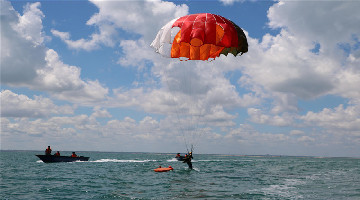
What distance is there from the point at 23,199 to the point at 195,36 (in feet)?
42.5

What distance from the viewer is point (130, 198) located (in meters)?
16.9

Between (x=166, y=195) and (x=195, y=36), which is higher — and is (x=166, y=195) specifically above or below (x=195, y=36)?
below

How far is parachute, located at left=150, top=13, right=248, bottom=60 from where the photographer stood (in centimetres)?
1680

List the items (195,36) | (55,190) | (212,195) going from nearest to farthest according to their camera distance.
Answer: (195,36) < (212,195) < (55,190)

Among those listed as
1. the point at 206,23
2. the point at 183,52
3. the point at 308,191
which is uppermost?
the point at 206,23

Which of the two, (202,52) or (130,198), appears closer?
(130,198)

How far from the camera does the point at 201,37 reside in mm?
16438

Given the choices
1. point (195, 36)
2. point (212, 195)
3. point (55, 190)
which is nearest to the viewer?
point (195, 36)

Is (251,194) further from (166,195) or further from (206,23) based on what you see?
(206,23)

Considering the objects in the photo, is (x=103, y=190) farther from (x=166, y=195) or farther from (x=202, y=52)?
(x=202, y=52)

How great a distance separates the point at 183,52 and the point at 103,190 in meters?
10.5

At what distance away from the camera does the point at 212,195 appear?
59.3ft

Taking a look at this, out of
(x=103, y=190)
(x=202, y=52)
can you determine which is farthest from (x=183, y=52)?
(x=103, y=190)

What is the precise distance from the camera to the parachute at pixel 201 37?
55.1 ft
